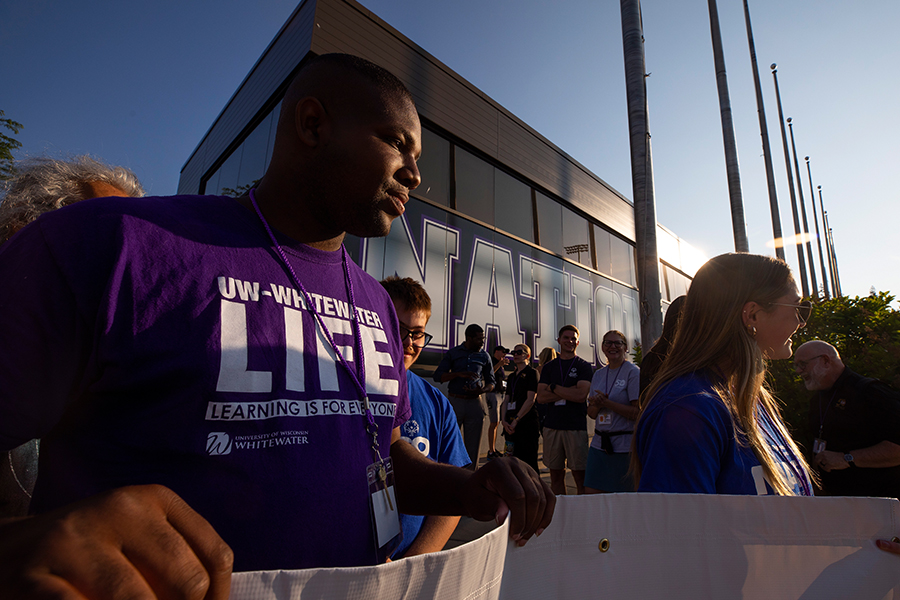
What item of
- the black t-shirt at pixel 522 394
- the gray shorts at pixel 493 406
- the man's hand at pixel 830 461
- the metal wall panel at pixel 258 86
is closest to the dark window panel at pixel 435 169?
the metal wall panel at pixel 258 86

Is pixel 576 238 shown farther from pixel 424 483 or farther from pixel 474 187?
pixel 424 483

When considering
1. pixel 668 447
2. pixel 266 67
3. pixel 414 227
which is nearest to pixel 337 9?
pixel 266 67

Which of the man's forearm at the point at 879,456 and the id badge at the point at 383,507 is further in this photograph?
the man's forearm at the point at 879,456

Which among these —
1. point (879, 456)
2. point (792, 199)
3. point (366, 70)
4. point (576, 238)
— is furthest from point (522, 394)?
point (792, 199)

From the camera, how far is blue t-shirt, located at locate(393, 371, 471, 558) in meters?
1.99

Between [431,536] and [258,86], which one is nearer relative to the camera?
[431,536]

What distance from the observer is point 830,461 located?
3.41m

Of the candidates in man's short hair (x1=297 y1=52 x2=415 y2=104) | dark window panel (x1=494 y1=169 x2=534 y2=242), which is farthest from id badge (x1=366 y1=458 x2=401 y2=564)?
dark window panel (x1=494 y1=169 x2=534 y2=242)

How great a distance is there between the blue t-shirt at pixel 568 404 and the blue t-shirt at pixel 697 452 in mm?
3546

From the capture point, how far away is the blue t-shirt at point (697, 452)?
54.6 inches

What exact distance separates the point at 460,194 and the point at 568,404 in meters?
5.72

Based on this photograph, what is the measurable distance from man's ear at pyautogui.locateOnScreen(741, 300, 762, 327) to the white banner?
753 millimetres

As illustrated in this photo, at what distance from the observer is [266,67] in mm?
9141

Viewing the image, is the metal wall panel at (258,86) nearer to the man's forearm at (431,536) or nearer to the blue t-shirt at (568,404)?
the blue t-shirt at (568,404)
